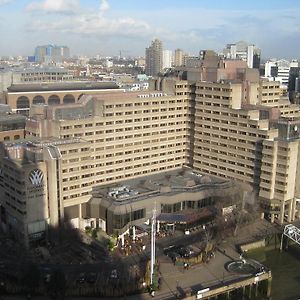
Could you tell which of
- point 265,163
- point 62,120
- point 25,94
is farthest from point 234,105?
point 25,94

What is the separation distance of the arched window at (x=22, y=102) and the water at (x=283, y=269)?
102488 mm

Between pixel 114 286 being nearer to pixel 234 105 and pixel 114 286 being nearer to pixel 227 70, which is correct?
pixel 234 105

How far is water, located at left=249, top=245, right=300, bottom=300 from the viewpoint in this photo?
63906 millimetres

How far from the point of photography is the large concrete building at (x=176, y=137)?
76.8 metres

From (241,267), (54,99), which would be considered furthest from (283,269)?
(54,99)

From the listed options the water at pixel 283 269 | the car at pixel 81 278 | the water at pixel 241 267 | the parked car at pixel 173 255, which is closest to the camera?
the car at pixel 81 278

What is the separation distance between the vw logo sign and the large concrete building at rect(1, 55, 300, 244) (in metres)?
0.35

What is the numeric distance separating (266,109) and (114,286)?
4637 centimetres

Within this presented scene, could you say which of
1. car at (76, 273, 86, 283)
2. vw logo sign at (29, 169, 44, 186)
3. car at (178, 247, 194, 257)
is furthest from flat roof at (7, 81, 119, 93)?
car at (76, 273, 86, 283)

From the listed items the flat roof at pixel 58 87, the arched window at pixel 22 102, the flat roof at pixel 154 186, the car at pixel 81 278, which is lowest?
the car at pixel 81 278

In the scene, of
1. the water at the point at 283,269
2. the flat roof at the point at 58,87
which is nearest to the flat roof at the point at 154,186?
the water at the point at 283,269

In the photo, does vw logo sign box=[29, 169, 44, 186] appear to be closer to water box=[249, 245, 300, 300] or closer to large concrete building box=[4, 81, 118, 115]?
water box=[249, 245, 300, 300]

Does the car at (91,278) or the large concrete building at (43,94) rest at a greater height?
the large concrete building at (43,94)

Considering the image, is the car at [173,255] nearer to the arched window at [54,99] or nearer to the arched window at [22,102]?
the arched window at [22,102]
